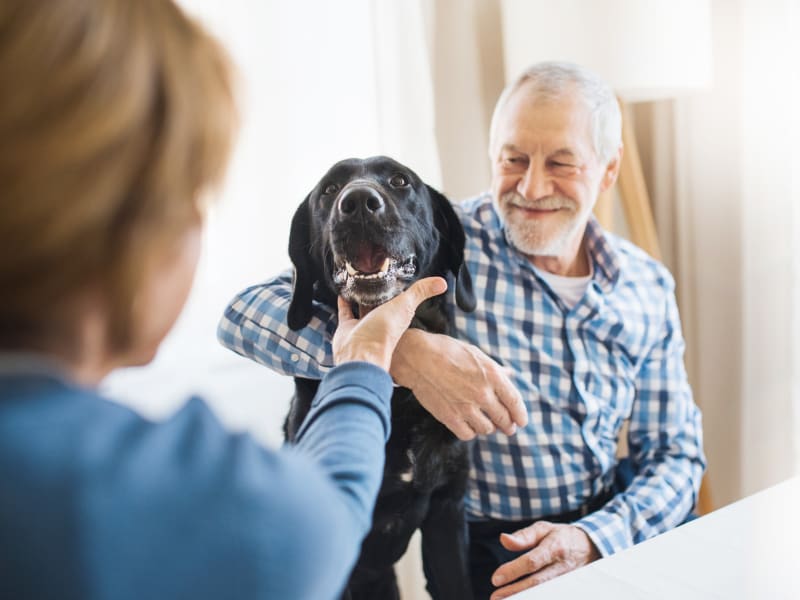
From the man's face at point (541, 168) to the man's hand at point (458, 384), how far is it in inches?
9.8

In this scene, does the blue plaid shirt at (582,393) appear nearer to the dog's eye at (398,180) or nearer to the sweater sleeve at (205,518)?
the dog's eye at (398,180)

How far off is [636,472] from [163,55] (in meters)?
1.10

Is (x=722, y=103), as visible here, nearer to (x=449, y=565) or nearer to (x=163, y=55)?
(x=449, y=565)

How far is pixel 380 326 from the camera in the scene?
892 millimetres

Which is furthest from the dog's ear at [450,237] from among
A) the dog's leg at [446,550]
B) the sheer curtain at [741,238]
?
the sheer curtain at [741,238]

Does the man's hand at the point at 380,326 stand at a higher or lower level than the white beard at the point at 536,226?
lower

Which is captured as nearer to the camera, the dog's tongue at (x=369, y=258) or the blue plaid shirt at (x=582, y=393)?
the dog's tongue at (x=369, y=258)

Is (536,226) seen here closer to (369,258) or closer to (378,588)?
(369,258)

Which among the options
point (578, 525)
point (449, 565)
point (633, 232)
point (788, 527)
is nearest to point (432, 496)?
point (449, 565)

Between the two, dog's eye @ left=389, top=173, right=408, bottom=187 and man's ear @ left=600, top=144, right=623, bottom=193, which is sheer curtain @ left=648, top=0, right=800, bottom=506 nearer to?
man's ear @ left=600, top=144, right=623, bottom=193

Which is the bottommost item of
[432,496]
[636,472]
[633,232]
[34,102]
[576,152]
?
[636,472]

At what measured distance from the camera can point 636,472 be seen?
132cm

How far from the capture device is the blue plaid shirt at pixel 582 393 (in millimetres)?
1155

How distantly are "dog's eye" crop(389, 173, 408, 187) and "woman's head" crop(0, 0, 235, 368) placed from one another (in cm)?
42
